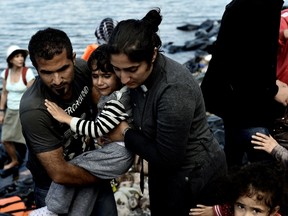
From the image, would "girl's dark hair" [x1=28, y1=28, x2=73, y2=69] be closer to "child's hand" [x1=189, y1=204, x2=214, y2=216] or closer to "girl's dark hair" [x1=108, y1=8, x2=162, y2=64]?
"girl's dark hair" [x1=108, y1=8, x2=162, y2=64]

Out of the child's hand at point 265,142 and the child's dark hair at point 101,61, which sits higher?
the child's dark hair at point 101,61

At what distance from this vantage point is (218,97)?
3.57m

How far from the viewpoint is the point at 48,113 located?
3084mm

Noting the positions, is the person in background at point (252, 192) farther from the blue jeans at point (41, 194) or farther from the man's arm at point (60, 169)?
the blue jeans at point (41, 194)

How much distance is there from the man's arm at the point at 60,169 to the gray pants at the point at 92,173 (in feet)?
0.22

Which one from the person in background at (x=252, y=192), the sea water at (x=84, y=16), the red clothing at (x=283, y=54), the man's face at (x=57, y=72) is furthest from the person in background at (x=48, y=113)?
the sea water at (x=84, y=16)

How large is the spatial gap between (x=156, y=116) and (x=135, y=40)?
0.48 metres

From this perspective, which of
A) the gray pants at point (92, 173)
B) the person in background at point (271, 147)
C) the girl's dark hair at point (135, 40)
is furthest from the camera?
the person in background at point (271, 147)

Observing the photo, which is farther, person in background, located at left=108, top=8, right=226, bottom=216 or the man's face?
the man's face

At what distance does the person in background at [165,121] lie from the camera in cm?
269

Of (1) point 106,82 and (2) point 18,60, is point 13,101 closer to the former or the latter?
(2) point 18,60

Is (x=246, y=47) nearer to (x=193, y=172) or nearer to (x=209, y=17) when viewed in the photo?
(x=193, y=172)

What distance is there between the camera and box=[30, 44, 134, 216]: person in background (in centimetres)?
306

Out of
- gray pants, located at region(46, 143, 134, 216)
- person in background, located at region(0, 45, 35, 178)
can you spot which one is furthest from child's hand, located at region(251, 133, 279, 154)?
person in background, located at region(0, 45, 35, 178)
